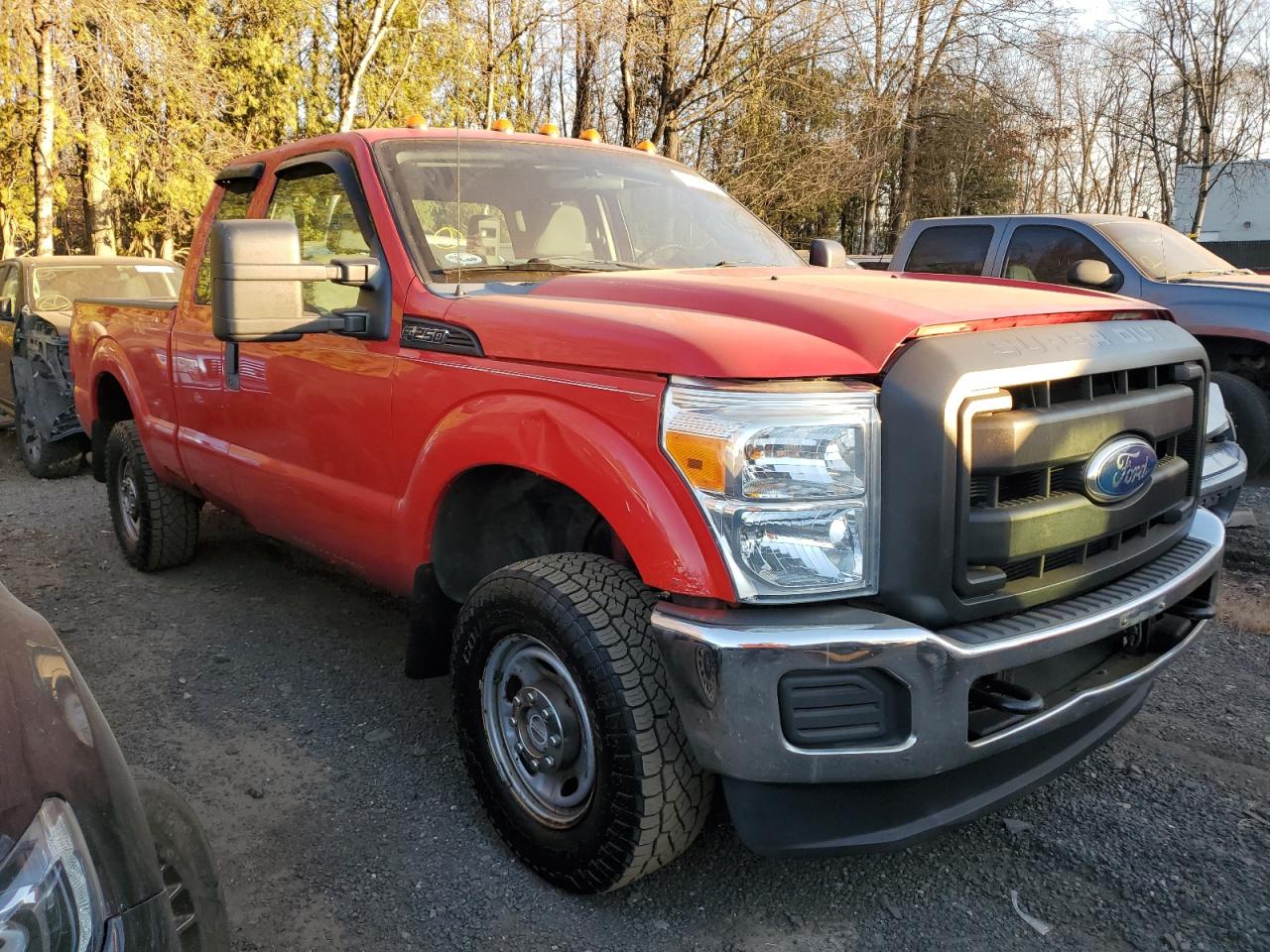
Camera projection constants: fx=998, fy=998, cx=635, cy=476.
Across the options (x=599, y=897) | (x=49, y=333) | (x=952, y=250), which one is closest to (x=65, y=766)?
(x=599, y=897)

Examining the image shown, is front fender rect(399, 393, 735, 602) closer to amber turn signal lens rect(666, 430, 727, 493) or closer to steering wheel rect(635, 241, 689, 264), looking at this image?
amber turn signal lens rect(666, 430, 727, 493)

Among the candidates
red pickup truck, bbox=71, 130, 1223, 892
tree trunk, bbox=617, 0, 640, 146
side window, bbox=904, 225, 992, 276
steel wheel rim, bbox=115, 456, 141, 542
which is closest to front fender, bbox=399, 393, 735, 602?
red pickup truck, bbox=71, 130, 1223, 892

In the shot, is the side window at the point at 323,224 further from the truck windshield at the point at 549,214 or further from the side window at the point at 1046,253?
the side window at the point at 1046,253

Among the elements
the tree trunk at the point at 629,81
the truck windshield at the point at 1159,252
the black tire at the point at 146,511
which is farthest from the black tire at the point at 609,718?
the tree trunk at the point at 629,81

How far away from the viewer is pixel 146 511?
5016 millimetres

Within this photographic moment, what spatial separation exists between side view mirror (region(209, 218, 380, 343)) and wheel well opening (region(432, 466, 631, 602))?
0.69 meters

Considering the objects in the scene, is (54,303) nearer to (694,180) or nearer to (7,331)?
(7,331)

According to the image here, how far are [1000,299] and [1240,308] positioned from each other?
18.0ft

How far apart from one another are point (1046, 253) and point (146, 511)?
6563 mm

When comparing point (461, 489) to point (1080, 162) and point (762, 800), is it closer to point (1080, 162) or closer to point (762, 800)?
point (762, 800)

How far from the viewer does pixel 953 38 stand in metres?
22.8

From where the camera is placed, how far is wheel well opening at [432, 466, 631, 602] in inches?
111

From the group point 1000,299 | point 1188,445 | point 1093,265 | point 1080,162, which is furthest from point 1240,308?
point 1080,162

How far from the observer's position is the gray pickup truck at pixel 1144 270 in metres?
6.81
